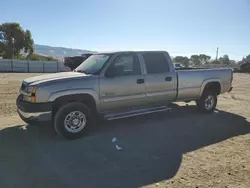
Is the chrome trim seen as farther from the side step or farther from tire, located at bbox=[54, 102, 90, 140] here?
the side step

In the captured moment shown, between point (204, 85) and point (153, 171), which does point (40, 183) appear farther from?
point (204, 85)

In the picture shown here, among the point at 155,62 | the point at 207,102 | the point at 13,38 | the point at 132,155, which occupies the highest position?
the point at 13,38

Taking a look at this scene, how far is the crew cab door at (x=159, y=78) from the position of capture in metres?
6.37

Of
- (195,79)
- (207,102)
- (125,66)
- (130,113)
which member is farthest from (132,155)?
(207,102)

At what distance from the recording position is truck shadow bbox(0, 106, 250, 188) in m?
3.69

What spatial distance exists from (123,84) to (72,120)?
4.80ft

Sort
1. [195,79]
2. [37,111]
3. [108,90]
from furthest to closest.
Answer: [195,79], [108,90], [37,111]

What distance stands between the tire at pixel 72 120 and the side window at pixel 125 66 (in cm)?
112

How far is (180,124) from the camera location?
661 centimetres

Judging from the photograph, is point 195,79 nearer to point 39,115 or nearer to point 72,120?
point 72,120

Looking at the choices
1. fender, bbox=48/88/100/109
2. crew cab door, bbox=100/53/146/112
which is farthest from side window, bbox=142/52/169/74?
fender, bbox=48/88/100/109

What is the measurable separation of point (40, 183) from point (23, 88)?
2532mm

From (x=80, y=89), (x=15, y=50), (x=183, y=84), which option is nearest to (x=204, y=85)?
(x=183, y=84)

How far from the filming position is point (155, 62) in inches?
261
